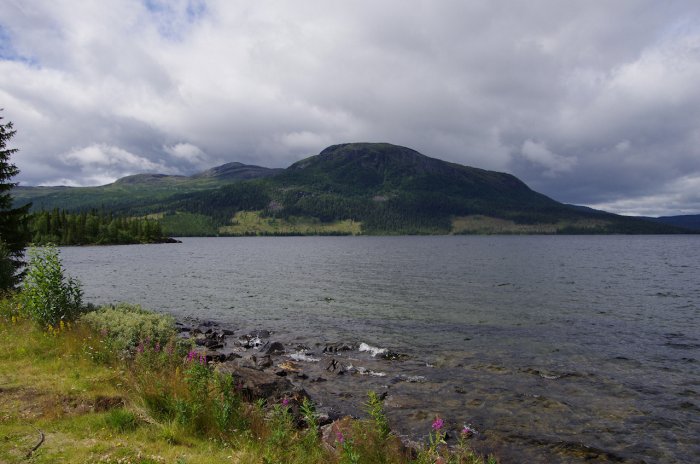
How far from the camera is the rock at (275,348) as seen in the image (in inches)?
1152

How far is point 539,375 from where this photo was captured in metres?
24.0

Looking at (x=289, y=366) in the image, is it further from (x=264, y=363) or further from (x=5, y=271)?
(x=5, y=271)

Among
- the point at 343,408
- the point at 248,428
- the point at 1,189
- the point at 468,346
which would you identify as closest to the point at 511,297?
the point at 468,346

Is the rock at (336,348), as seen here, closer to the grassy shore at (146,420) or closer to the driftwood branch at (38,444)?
the grassy shore at (146,420)

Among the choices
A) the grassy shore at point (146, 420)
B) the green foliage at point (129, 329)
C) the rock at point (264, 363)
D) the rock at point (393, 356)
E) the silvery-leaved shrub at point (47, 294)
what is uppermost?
the silvery-leaved shrub at point (47, 294)

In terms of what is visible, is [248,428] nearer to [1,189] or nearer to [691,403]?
[691,403]

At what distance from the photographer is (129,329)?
776 inches

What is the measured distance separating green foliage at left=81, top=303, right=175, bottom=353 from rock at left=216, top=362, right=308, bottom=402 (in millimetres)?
3568

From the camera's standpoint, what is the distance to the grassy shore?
10062mm

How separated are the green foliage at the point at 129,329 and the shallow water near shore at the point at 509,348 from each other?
8.21m

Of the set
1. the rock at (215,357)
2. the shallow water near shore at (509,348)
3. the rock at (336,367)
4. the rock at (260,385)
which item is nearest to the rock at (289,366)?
the shallow water near shore at (509,348)

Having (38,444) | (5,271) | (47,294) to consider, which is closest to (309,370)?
(47,294)

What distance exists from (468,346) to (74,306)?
25.2 metres

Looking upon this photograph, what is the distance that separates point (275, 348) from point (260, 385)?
36.1ft
